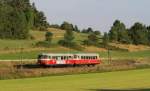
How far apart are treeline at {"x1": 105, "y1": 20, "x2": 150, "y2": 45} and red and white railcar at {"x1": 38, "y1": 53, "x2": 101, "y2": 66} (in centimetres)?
6730

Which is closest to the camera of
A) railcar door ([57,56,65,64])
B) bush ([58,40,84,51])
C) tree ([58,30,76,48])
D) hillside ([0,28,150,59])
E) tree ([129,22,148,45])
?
railcar door ([57,56,65,64])

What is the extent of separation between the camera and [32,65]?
9569 cm

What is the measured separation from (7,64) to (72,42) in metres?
53.6

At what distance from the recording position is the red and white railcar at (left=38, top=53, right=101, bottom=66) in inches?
3701

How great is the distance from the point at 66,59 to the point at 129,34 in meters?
86.6

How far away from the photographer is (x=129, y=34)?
182125 mm

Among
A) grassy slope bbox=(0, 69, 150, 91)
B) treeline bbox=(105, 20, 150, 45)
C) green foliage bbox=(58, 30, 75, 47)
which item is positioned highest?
treeline bbox=(105, 20, 150, 45)

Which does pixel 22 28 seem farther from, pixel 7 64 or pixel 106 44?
pixel 7 64

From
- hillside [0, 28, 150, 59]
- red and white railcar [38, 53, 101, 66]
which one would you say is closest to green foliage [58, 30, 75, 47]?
hillside [0, 28, 150, 59]

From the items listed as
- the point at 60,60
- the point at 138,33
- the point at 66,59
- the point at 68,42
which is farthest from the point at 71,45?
the point at 60,60

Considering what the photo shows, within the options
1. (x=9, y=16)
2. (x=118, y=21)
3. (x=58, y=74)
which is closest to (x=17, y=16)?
(x=9, y=16)

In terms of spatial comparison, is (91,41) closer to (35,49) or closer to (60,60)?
(35,49)

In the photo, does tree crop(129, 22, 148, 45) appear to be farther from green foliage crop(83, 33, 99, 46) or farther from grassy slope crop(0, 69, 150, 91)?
grassy slope crop(0, 69, 150, 91)

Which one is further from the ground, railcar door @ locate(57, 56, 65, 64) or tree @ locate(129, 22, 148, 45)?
tree @ locate(129, 22, 148, 45)
